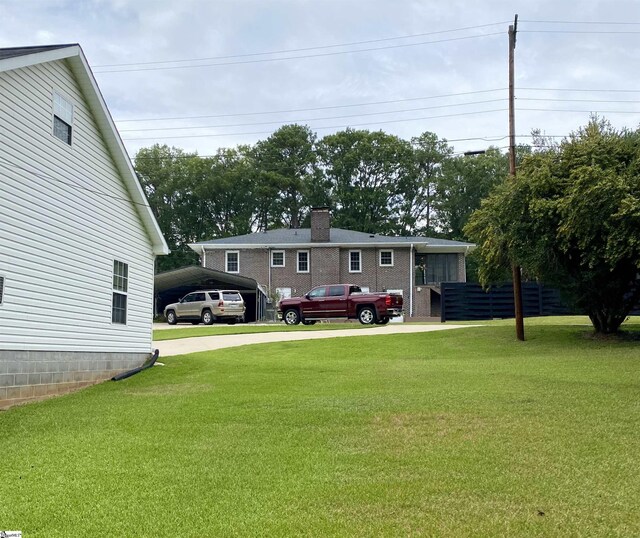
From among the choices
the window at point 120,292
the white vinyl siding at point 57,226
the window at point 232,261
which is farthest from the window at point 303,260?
the window at point 120,292

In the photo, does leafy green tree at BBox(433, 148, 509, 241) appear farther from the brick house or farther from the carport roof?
the carport roof

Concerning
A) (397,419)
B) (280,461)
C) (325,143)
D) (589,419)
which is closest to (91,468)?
(280,461)

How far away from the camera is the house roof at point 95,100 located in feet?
33.3

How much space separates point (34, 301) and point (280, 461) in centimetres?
644

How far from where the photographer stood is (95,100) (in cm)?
1259

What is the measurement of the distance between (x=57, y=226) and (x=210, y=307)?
19752mm

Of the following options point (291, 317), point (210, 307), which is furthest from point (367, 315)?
point (210, 307)

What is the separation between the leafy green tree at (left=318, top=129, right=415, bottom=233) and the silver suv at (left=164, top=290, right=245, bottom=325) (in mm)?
29394

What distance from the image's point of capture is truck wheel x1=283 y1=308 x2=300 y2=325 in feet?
94.3

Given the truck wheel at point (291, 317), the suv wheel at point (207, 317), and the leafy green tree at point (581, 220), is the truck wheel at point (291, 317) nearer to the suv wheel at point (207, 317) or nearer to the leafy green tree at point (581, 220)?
the suv wheel at point (207, 317)

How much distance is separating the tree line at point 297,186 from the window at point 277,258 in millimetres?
20249

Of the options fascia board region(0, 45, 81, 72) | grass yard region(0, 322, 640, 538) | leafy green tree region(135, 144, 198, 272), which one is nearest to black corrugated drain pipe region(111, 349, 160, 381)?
grass yard region(0, 322, 640, 538)

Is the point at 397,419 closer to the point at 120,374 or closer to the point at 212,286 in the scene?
the point at 120,374

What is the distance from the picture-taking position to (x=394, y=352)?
55.3 ft
